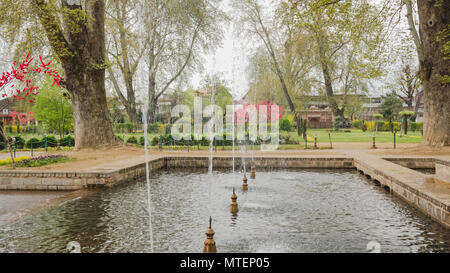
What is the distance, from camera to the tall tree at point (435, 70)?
1620cm

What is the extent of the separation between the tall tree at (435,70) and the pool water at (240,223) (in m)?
8.50

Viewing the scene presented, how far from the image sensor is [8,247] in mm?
5648

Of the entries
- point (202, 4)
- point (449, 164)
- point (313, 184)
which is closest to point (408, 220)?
point (449, 164)

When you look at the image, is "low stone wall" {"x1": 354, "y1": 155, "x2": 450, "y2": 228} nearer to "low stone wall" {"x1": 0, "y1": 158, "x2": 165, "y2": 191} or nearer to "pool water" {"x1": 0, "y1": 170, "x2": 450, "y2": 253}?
"pool water" {"x1": 0, "y1": 170, "x2": 450, "y2": 253}

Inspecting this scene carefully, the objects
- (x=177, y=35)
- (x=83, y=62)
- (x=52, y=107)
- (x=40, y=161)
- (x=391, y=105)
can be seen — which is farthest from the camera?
(x=391, y=105)

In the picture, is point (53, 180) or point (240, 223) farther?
point (53, 180)

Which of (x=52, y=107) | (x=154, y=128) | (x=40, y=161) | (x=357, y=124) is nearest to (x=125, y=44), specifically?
(x=52, y=107)

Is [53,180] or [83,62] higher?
[83,62]

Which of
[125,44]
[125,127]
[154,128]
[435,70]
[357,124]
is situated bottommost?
[154,128]

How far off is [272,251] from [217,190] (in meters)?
4.97

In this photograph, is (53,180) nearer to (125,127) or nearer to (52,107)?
(52,107)

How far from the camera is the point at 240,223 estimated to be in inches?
279

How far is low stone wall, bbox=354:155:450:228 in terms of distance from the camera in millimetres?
6803

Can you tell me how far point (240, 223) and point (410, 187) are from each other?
4.22 m
